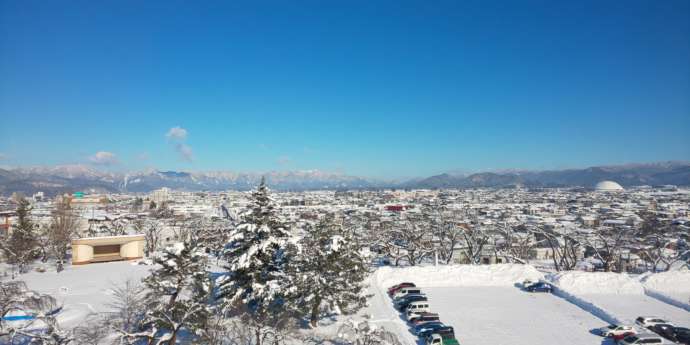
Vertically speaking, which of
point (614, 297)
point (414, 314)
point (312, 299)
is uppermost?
→ point (312, 299)

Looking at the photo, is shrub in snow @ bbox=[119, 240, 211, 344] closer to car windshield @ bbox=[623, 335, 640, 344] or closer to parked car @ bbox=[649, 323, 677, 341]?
car windshield @ bbox=[623, 335, 640, 344]

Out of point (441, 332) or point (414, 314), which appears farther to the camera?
point (414, 314)

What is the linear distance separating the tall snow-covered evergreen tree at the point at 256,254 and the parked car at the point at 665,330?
44.8 feet

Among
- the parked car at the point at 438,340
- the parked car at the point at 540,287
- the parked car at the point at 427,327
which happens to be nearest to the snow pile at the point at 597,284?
the parked car at the point at 540,287

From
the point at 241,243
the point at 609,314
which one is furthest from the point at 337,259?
the point at 609,314

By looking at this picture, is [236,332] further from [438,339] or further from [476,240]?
[476,240]

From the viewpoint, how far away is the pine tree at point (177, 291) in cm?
905

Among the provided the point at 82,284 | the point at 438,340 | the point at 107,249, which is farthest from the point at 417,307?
the point at 107,249

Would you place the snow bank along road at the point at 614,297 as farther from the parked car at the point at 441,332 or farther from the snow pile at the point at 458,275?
the parked car at the point at 441,332

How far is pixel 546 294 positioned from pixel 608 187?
621 ft

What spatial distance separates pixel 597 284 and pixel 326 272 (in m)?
14.9

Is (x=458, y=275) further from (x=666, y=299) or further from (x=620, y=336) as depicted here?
(x=666, y=299)

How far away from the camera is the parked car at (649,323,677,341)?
12.3 meters

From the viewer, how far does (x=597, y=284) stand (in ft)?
58.3
